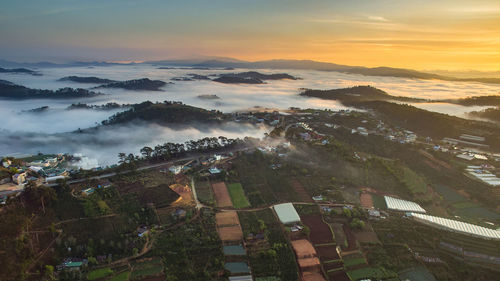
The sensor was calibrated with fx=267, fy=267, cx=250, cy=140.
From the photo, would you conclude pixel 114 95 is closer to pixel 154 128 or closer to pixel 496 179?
pixel 154 128

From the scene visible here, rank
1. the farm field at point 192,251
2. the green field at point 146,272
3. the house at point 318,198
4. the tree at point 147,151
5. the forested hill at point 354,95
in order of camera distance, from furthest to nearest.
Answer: the forested hill at point 354,95
the tree at point 147,151
the house at point 318,198
the farm field at point 192,251
the green field at point 146,272

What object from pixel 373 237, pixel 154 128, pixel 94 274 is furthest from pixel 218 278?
pixel 154 128

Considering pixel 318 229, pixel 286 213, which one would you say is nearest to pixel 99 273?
pixel 286 213

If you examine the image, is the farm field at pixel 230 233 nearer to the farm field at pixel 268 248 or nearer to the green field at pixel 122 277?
the farm field at pixel 268 248

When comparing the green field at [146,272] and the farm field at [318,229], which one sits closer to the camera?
the green field at [146,272]

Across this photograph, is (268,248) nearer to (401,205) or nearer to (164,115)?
(401,205)

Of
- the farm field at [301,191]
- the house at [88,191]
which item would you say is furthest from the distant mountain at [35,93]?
the farm field at [301,191]

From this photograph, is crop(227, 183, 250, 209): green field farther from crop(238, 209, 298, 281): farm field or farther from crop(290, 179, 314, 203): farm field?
crop(290, 179, 314, 203): farm field
